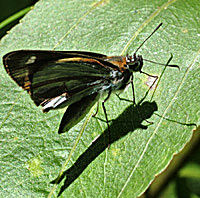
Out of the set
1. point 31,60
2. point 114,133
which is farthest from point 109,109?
point 31,60

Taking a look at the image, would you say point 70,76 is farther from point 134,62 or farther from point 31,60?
point 134,62

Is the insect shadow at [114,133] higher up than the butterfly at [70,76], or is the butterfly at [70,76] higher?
the butterfly at [70,76]

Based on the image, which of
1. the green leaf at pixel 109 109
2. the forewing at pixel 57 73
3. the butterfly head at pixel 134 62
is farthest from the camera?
the butterfly head at pixel 134 62

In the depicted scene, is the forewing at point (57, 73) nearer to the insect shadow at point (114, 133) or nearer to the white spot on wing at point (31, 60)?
the white spot on wing at point (31, 60)

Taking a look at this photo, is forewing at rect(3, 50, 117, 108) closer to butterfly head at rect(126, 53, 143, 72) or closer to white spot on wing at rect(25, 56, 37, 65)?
white spot on wing at rect(25, 56, 37, 65)

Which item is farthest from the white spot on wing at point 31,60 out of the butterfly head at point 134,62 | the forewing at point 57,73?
the butterfly head at point 134,62

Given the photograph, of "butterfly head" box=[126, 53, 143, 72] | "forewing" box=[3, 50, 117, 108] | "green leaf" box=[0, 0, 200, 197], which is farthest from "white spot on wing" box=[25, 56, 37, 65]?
"butterfly head" box=[126, 53, 143, 72]
